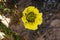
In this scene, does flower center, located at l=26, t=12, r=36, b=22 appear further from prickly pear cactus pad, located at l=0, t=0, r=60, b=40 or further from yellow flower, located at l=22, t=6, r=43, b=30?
prickly pear cactus pad, located at l=0, t=0, r=60, b=40

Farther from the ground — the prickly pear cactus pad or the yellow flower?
the yellow flower

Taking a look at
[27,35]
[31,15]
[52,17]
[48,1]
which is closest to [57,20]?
[52,17]

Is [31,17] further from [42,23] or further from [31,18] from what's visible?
[42,23]

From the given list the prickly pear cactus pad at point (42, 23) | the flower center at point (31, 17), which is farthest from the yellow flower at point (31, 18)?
the prickly pear cactus pad at point (42, 23)

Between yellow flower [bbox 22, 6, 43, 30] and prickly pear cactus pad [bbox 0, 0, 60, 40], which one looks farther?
prickly pear cactus pad [bbox 0, 0, 60, 40]

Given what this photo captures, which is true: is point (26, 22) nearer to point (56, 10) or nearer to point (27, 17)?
point (27, 17)

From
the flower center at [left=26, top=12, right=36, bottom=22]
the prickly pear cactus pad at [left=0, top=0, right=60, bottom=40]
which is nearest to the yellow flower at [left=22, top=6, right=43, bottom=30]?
the flower center at [left=26, top=12, right=36, bottom=22]

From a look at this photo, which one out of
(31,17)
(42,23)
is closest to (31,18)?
(31,17)

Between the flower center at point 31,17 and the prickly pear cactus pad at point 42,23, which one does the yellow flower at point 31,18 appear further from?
the prickly pear cactus pad at point 42,23
